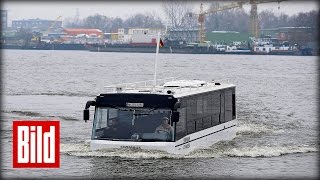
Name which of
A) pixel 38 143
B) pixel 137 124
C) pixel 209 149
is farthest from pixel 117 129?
pixel 38 143

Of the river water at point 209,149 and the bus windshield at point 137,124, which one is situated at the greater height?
the bus windshield at point 137,124

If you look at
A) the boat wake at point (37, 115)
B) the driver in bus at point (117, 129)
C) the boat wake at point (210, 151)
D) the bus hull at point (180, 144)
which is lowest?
the boat wake at point (37, 115)

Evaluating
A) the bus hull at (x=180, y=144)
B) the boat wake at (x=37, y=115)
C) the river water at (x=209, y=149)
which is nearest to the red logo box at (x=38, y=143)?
the river water at (x=209, y=149)

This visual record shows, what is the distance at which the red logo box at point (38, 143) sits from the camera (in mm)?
22047

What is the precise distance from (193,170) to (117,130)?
8.91ft

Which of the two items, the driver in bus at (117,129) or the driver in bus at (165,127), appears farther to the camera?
the driver in bus at (117,129)

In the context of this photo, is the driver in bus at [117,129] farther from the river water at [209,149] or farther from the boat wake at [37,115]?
the boat wake at [37,115]

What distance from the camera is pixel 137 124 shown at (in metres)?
28.4

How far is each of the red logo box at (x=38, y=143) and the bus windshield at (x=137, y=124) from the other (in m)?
2.12

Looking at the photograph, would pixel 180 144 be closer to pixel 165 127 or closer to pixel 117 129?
pixel 165 127

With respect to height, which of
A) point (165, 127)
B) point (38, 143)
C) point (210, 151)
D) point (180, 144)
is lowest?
point (210, 151)

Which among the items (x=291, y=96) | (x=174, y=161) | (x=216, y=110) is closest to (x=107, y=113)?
(x=174, y=161)

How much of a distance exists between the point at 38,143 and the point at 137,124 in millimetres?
6872

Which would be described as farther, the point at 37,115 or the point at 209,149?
the point at 37,115
